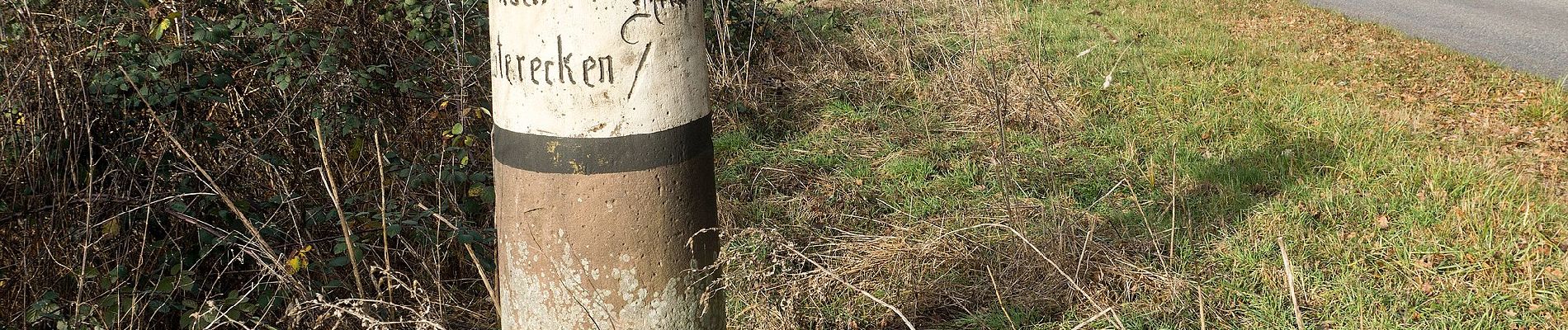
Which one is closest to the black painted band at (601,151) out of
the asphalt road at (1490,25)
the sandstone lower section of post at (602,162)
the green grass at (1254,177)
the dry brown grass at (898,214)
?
the sandstone lower section of post at (602,162)

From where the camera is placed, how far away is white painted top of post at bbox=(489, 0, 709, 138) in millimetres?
1741

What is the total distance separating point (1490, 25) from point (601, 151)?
290 inches

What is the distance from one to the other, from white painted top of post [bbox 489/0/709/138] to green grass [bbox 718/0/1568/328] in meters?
1.04

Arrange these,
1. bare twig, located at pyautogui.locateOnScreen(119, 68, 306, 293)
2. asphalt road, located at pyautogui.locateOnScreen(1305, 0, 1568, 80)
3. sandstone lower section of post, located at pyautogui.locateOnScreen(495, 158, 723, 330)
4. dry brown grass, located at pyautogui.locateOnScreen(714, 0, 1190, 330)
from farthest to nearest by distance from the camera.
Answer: asphalt road, located at pyautogui.locateOnScreen(1305, 0, 1568, 80)
dry brown grass, located at pyautogui.locateOnScreen(714, 0, 1190, 330)
bare twig, located at pyautogui.locateOnScreen(119, 68, 306, 293)
sandstone lower section of post, located at pyautogui.locateOnScreen(495, 158, 723, 330)

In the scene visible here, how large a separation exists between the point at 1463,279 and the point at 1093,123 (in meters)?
1.93

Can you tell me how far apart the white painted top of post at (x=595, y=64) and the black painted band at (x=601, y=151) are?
0.6 inches

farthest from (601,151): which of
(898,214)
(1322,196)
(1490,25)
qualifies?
(1490,25)

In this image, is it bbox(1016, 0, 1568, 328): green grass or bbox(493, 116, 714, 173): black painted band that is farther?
bbox(1016, 0, 1568, 328): green grass

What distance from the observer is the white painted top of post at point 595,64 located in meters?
1.74

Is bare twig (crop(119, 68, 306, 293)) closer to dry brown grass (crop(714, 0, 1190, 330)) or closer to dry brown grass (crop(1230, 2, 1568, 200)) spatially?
dry brown grass (crop(714, 0, 1190, 330))

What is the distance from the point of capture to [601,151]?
183 centimetres

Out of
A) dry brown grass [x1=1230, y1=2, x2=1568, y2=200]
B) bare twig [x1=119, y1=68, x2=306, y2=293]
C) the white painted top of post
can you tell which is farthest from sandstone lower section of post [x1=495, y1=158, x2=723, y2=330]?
dry brown grass [x1=1230, y1=2, x2=1568, y2=200]

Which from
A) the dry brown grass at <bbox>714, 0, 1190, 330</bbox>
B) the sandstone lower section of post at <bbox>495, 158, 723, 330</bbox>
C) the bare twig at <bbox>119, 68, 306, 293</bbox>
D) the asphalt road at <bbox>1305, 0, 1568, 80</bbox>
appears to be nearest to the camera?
the sandstone lower section of post at <bbox>495, 158, 723, 330</bbox>

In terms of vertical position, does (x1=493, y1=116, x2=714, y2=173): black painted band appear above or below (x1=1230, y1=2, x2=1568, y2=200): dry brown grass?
above
